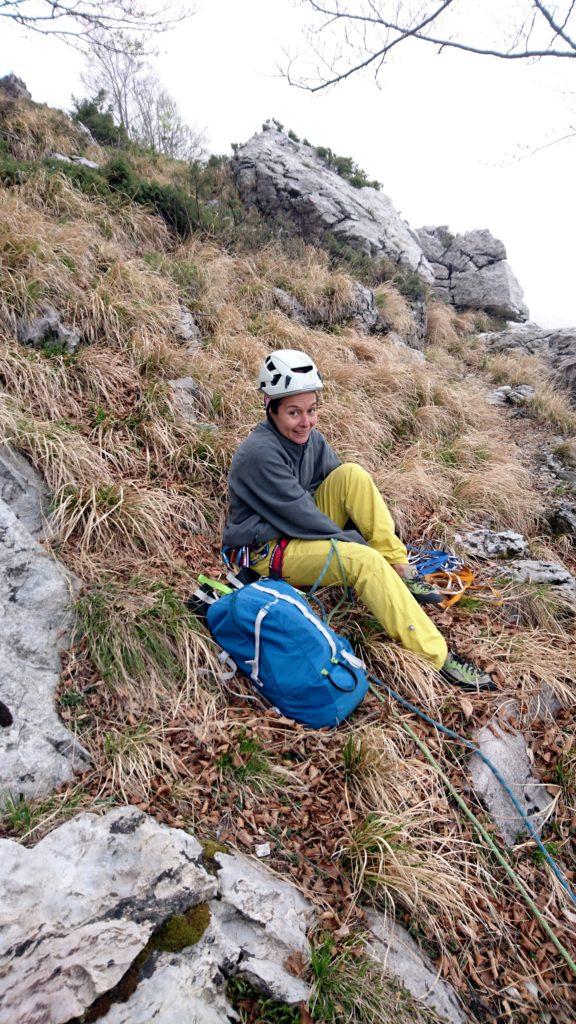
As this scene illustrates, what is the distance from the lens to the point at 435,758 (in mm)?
2730

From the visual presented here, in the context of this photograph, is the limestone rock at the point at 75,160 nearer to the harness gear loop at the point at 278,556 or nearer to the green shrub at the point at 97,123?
the green shrub at the point at 97,123

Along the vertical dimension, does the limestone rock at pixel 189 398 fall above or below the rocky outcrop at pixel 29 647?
above

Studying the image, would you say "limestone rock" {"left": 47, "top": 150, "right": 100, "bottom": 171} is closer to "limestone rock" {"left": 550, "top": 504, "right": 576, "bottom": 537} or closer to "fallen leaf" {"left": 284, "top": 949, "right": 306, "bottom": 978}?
"limestone rock" {"left": 550, "top": 504, "right": 576, "bottom": 537}

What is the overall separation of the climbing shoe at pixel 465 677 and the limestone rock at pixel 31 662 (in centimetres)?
200

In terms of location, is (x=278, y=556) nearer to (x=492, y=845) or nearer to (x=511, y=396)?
(x=492, y=845)

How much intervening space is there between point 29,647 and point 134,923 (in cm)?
135

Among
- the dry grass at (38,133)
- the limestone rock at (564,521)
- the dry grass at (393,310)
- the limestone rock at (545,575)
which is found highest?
the dry grass at (38,133)

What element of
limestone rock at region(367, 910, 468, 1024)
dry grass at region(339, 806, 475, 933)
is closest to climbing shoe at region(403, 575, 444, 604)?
dry grass at region(339, 806, 475, 933)

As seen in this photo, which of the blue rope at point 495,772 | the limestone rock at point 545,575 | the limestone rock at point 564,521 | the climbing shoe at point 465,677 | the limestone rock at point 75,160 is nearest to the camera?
the blue rope at point 495,772

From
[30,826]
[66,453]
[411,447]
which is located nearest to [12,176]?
[66,453]

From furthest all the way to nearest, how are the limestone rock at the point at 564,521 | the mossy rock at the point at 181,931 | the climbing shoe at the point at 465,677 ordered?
1. the limestone rock at the point at 564,521
2. the climbing shoe at the point at 465,677
3. the mossy rock at the point at 181,931

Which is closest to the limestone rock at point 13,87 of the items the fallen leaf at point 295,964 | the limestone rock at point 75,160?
the limestone rock at point 75,160

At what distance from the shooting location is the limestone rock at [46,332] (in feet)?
14.2

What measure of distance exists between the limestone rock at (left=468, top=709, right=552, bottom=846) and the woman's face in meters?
2.01
